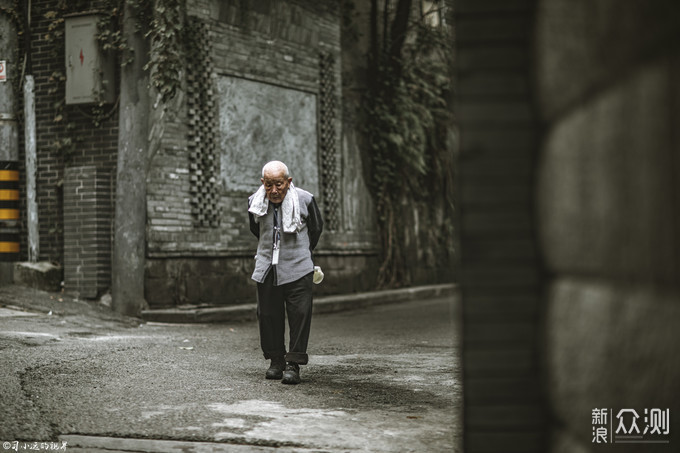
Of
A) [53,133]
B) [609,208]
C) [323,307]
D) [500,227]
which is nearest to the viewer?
[609,208]

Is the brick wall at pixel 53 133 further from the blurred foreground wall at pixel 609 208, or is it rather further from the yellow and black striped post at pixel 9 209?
the blurred foreground wall at pixel 609 208

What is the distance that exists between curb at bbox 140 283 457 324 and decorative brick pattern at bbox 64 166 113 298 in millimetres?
909

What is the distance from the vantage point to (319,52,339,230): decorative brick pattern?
53.3ft

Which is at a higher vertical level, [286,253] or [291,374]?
[286,253]

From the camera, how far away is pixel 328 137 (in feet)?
53.7

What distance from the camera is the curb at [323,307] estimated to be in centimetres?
1208

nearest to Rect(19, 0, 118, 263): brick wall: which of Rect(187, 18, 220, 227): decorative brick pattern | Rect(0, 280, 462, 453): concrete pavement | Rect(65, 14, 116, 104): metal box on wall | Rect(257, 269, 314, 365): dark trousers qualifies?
Rect(65, 14, 116, 104): metal box on wall

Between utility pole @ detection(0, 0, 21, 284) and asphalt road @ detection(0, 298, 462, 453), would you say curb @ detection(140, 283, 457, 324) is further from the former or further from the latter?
utility pole @ detection(0, 0, 21, 284)

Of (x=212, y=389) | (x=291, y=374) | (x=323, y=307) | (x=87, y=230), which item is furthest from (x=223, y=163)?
(x=212, y=389)

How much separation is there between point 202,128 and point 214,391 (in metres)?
7.54

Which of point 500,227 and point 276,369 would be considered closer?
point 500,227

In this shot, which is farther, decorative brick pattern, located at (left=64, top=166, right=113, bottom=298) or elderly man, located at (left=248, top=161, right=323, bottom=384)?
decorative brick pattern, located at (left=64, top=166, right=113, bottom=298)

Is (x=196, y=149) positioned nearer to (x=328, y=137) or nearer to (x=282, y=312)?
(x=328, y=137)

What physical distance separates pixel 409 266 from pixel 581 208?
1696 centimetres
